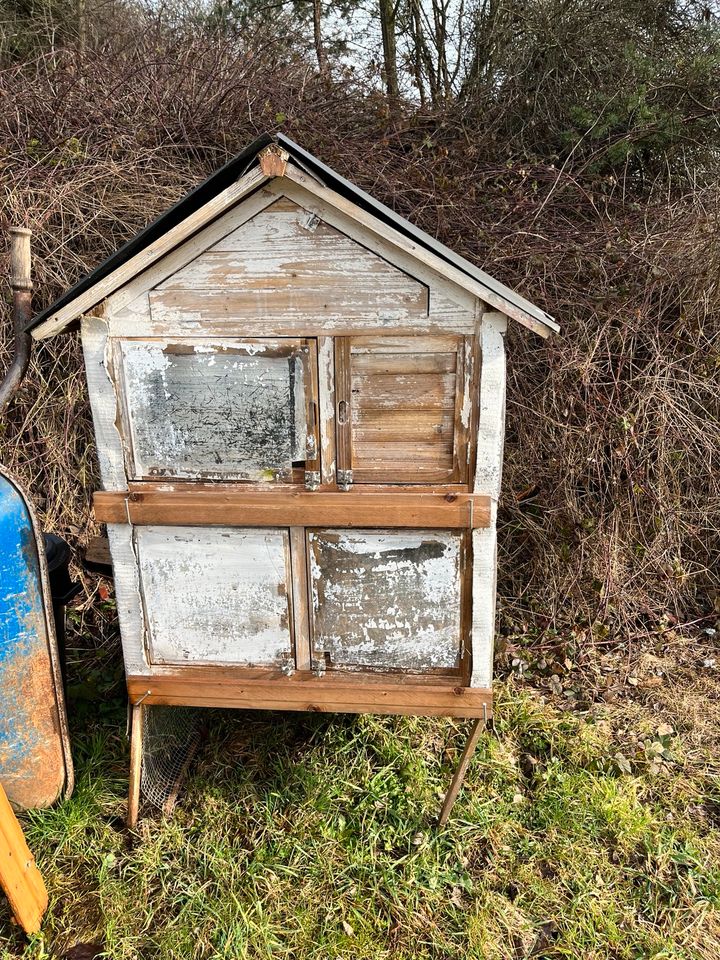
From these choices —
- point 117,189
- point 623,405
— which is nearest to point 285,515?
point 623,405

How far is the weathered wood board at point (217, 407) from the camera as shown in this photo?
7.44 ft

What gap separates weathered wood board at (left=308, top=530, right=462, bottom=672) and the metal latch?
0.19 m

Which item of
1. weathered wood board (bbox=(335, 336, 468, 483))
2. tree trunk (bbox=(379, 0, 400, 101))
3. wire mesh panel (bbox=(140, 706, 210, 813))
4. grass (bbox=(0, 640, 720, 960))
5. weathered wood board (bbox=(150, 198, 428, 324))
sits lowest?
grass (bbox=(0, 640, 720, 960))

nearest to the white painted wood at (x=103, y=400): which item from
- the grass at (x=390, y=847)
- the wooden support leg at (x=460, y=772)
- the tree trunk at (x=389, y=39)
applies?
the grass at (x=390, y=847)

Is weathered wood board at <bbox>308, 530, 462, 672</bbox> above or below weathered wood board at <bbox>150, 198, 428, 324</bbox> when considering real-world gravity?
below

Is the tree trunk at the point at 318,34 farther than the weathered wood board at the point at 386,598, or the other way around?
the tree trunk at the point at 318,34

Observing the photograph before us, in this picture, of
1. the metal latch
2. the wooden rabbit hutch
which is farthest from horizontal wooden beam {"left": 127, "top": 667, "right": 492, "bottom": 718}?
the metal latch

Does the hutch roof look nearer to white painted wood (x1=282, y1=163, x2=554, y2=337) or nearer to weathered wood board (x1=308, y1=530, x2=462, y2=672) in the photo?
white painted wood (x1=282, y1=163, x2=554, y2=337)

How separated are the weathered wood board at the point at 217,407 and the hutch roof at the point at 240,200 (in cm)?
24

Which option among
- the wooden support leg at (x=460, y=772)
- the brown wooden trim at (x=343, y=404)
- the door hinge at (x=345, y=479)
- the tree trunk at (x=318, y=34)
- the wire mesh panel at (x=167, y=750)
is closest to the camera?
the brown wooden trim at (x=343, y=404)

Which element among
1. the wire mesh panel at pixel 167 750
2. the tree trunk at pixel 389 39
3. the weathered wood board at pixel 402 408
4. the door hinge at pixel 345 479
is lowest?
the wire mesh panel at pixel 167 750

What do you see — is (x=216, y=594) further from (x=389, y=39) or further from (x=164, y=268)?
(x=389, y=39)

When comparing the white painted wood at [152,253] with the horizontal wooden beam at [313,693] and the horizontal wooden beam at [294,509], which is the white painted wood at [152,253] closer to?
the horizontal wooden beam at [294,509]

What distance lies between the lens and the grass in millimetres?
2432
